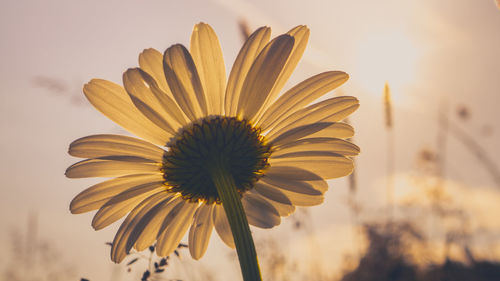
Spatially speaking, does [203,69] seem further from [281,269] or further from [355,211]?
[355,211]

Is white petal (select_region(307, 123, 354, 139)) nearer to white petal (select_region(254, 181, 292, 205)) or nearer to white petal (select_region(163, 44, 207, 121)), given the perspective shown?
white petal (select_region(254, 181, 292, 205))

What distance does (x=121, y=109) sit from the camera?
156 centimetres

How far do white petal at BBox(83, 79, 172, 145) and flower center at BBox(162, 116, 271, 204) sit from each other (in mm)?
80

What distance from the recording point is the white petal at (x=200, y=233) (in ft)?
5.73

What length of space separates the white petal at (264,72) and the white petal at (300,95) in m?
0.07

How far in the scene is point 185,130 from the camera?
5.30 feet

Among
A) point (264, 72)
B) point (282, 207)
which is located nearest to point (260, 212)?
point (282, 207)

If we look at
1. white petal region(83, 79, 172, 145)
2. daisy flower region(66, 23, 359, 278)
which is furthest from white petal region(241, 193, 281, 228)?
white petal region(83, 79, 172, 145)

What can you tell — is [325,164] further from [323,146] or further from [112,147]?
[112,147]

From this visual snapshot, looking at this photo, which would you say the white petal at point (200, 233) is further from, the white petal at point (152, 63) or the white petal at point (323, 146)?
the white petal at point (152, 63)

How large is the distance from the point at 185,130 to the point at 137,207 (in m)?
0.37

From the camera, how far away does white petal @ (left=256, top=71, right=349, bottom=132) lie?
1515 mm

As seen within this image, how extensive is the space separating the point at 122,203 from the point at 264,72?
76 cm

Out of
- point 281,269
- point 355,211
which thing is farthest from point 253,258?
point 355,211
